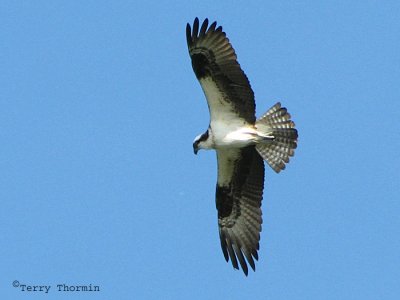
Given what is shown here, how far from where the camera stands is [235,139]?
14609 mm

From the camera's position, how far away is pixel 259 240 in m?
15.5

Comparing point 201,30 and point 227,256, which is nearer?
point 201,30

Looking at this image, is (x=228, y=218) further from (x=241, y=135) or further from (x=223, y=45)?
(x=223, y=45)

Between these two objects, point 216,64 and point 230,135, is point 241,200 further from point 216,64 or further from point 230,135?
point 216,64

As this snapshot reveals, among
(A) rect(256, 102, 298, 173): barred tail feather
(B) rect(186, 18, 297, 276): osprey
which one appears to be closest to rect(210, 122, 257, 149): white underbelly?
(B) rect(186, 18, 297, 276): osprey

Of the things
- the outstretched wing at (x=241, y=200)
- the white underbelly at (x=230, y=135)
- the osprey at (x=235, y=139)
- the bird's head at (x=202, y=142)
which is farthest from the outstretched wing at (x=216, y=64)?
the outstretched wing at (x=241, y=200)

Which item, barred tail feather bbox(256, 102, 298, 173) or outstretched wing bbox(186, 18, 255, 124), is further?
barred tail feather bbox(256, 102, 298, 173)

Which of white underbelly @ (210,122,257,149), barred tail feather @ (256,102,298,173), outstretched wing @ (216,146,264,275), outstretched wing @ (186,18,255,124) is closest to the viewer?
outstretched wing @ (186,18,255,124)

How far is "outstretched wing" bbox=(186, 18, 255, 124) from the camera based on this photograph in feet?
46.5

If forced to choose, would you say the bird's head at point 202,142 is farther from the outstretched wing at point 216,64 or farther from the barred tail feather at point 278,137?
the barred tail feather at point 278,137

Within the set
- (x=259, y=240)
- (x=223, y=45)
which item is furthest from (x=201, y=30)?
(x=259, y=240)

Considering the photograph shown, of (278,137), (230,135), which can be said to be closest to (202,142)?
(230,135)

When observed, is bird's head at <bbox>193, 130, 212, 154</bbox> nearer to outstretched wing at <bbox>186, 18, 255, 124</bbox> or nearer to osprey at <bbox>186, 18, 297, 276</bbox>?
osprey at <bbox>186, 18, 297, 276</bbox>

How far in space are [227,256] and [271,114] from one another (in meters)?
2.43
